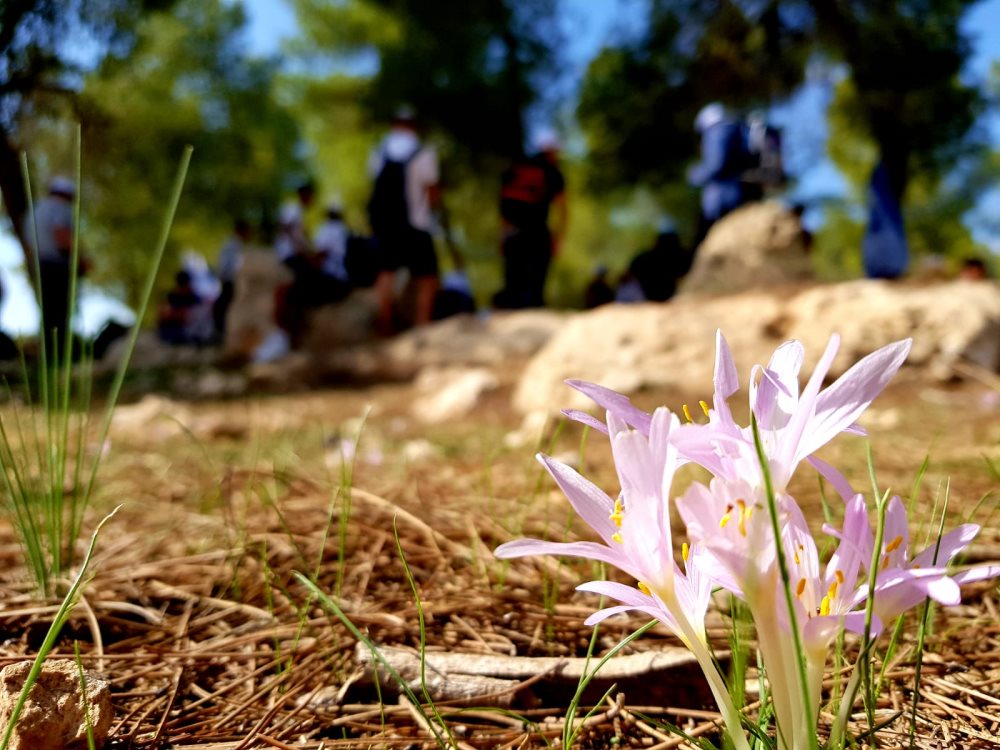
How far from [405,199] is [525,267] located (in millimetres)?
1848

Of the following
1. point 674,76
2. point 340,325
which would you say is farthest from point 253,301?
point 674,76

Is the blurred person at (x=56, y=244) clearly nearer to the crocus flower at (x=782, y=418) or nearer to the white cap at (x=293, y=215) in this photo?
the white cap at (x=293, y=215)

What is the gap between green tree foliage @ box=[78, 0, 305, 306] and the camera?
2050 centimetres

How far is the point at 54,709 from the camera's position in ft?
2.60

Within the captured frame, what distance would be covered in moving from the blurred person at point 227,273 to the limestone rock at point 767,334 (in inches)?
322

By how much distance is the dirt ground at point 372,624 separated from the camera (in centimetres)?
90

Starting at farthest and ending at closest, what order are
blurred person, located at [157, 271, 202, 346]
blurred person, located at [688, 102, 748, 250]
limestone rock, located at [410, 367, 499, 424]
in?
blurred person, located at [157, 271, 202, 346] → blurred person, located at [688, 102, 748, 250] → limestone rock, located at [410, 367, 499, 424]

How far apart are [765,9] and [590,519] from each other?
14.0 m

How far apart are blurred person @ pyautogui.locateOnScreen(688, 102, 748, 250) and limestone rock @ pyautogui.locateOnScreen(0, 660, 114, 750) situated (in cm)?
772

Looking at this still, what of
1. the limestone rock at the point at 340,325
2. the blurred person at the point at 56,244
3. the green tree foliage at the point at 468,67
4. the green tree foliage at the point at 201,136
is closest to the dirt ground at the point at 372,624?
the blurred person at the point at 56,244

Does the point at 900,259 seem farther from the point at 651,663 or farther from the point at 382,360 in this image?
the point at 651,663

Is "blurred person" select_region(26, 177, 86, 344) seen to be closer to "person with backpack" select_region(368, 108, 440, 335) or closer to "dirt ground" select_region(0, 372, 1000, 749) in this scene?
"person with backpack" select_region(368, 108, 440, 335)

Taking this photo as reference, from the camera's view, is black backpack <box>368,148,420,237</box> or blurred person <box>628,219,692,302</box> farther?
blurred person <box>628,219,692,302</box>

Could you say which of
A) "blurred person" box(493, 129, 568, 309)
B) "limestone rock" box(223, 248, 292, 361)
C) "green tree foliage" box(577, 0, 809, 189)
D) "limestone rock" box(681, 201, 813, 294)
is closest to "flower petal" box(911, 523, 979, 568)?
"limestone rock" box(681, 201, 813, 294)
